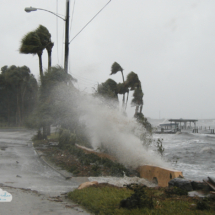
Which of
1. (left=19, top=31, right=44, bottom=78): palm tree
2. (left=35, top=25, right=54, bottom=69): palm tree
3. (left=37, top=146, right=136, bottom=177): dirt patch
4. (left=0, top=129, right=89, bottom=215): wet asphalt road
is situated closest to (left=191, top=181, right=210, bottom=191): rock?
(left=0, top=129, right=89, bottom=215): wet asphalt road

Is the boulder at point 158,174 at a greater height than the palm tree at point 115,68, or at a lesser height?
lesser

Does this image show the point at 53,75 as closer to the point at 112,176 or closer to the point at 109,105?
the point at 109,105

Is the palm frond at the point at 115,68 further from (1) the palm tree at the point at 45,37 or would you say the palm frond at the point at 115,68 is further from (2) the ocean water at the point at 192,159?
(1) the palm tree at the point at 45,37

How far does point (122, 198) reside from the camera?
17.8 feet

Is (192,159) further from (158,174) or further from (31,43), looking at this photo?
(31,43)

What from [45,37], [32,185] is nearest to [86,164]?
[32,185]

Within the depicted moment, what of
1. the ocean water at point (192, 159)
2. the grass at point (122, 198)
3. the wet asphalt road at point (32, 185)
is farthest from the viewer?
the ocean water at point (192, 159)

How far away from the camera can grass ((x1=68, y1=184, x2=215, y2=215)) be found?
15.0 ft

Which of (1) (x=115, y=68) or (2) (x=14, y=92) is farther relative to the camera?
(2) (x=14, y=92)

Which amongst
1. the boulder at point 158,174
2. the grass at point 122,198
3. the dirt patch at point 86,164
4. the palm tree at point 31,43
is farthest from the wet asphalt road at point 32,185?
the palm tree at point 31,43

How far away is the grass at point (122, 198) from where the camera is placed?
457 centimetres

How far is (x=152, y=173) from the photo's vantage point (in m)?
8.42

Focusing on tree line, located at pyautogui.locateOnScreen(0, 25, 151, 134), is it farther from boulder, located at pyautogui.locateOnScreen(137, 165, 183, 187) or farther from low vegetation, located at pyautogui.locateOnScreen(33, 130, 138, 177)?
boulder, located at pyautogui.locateOnScreen(137, 165, 183, 187)

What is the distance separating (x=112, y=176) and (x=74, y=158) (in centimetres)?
305
